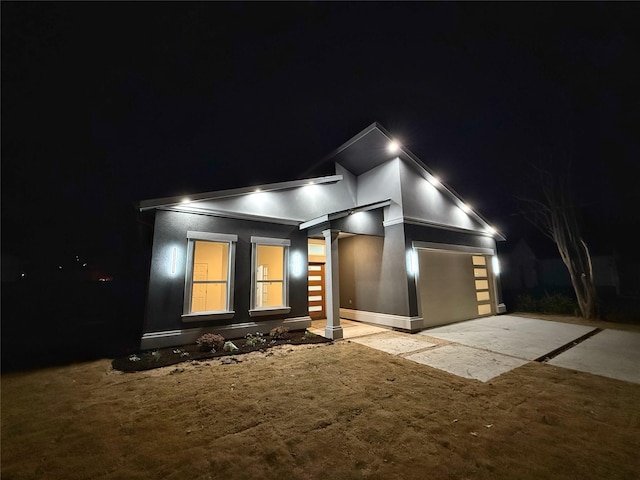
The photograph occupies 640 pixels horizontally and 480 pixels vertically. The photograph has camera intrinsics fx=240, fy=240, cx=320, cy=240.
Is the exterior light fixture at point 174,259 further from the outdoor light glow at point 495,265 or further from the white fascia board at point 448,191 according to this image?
the outdoor light glow at point 495,265

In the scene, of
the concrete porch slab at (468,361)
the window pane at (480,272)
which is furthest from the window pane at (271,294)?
the window pane at (480,272)

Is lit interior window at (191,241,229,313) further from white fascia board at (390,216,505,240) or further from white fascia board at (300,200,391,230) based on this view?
white fascia board at (390,216,505,240)

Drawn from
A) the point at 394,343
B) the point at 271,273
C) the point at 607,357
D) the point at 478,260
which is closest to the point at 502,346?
the point at 607,357

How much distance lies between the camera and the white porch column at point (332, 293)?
6.74m

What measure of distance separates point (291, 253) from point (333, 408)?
523cm

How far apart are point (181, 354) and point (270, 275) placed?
13.8ft

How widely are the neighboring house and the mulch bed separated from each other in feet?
1.10

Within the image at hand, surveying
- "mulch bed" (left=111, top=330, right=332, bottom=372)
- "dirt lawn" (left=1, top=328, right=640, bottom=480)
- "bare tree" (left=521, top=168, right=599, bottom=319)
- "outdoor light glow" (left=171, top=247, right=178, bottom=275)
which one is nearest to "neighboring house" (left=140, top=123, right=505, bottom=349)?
"outdoor light glow" (left=171, top=247, right=178, bottom=275)

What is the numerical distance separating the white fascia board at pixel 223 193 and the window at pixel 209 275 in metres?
0.88

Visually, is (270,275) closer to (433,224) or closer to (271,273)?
(271,273)

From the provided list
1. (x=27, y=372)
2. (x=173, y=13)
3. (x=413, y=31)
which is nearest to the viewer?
(x=27, y=372)

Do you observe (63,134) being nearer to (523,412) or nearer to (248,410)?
(248,410)

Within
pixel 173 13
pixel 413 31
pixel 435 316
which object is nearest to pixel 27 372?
pixel 173 13

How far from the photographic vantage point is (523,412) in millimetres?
2939
